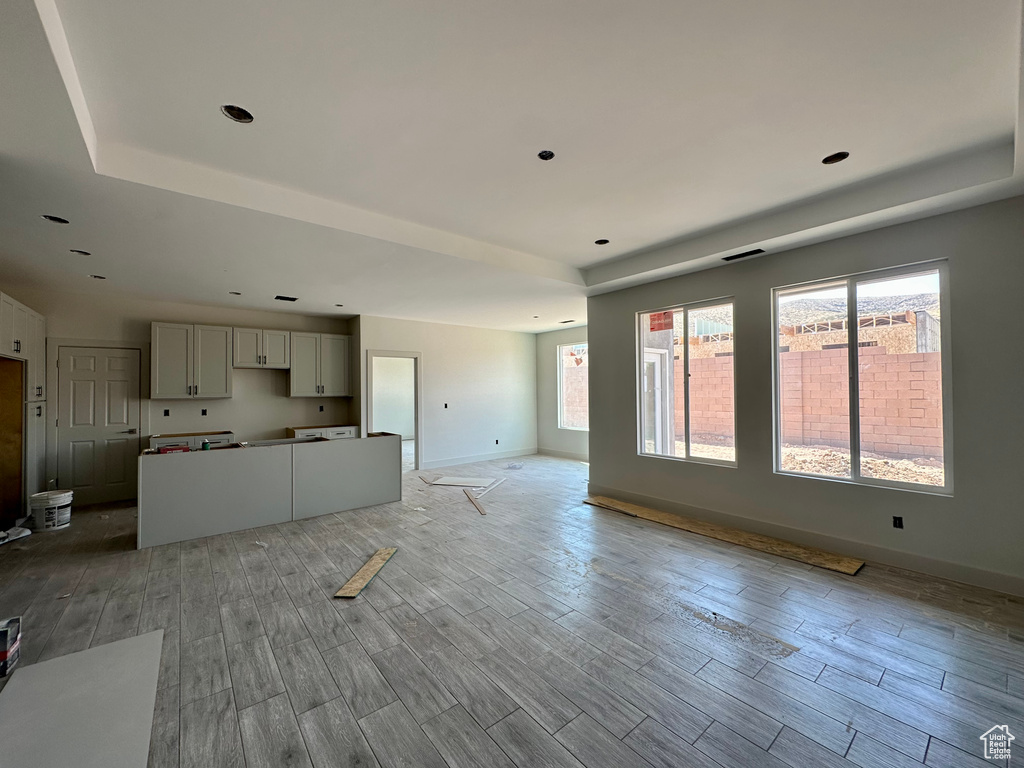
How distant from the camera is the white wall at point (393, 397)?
439 inches

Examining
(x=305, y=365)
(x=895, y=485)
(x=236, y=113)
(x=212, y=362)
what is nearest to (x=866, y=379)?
(x=895, y=485)

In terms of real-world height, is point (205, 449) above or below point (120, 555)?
above

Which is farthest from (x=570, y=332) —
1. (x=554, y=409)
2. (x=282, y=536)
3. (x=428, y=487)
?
(x=282, y=536)

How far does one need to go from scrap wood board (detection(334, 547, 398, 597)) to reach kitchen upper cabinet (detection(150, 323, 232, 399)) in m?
4.08

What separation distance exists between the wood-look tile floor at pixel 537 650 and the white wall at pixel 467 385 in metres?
3.86

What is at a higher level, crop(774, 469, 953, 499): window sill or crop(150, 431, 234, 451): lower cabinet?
crop(150, 431, 234, 451): lower cabinet

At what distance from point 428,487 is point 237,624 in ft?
12.1

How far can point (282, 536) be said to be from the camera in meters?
4.10

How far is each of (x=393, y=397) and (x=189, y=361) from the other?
582 centimetres

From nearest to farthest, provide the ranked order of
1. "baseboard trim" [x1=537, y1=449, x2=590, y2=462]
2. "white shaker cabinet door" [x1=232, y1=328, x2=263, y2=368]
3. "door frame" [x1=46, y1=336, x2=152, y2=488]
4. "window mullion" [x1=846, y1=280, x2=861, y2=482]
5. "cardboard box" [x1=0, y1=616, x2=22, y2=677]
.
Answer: "cardboard box" [x1=0, y1=616, x2=22, y2=677], "window mullion" [x1=846, y1=280, x2=861, y2=482], "door frame" [x1=46, y1=336, x2=152, y2=488], "white shaker cabinet door" [x1=232, y1=328, x2=263, y2=368], "baseboard trim" [x1=537, y1=449, x2=590, y2=462]

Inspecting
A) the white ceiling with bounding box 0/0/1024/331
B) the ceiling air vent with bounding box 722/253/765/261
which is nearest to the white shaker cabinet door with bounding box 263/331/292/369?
the white ceiling with bounding box 0/0/1024/331

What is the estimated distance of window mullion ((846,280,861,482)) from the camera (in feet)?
11.6

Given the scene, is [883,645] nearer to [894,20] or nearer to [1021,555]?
[1021,555]

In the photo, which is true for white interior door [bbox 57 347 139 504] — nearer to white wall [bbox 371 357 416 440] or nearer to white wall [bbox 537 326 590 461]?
white wall [bbox 371 357 416 440]
